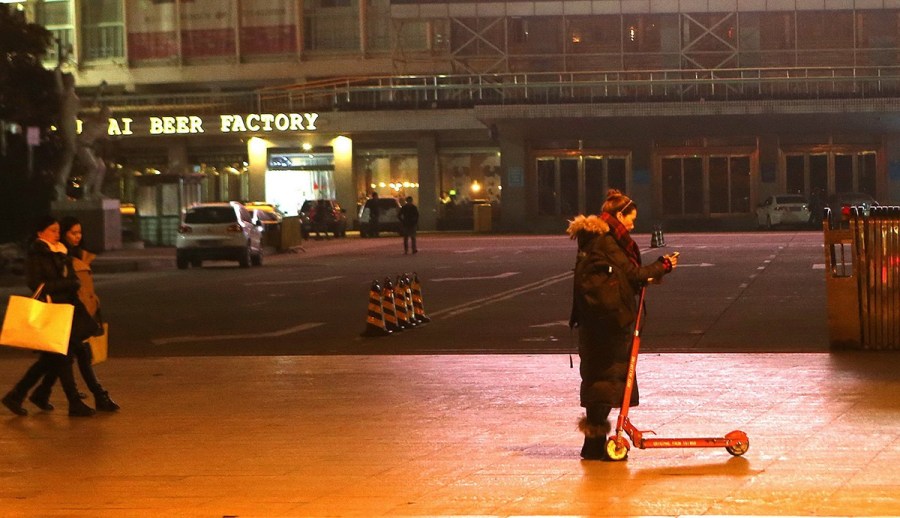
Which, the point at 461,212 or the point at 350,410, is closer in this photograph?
the point at 350,410

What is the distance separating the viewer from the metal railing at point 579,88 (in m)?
56.8

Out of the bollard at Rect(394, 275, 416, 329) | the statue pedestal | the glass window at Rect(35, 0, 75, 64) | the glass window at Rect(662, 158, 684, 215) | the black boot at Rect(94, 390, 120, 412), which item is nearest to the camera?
the black boot at Rect(94, 390, 120, 412)

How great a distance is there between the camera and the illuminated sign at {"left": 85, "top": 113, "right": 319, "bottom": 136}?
62.9 metres

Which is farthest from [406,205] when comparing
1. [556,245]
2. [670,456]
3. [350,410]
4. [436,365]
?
[670,456]

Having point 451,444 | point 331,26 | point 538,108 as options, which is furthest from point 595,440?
point 331,26

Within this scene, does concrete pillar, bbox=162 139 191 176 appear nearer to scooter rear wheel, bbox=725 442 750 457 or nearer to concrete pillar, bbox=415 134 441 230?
concrete pillar, bbox=415 134 441 230

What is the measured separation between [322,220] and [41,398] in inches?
1773

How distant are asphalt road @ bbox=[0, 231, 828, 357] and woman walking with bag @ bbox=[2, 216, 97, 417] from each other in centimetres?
511

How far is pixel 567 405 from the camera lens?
1163 cm

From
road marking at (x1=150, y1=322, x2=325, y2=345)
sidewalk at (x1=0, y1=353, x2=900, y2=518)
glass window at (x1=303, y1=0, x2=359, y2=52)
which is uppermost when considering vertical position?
glass window at (x1=303, y1=0, x2=359, y2=52)

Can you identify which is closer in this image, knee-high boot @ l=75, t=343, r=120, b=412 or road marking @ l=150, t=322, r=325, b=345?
knee-high boot @ l=75, t=343, r=120, b=412

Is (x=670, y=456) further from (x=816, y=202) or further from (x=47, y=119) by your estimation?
(x=816, y=202)

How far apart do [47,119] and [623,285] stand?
38.3 metres

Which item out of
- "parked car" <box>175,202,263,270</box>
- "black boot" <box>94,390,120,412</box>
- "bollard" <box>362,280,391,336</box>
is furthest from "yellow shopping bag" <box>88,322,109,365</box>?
"parked car" <box>175,202,263,270</box>
